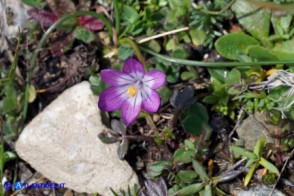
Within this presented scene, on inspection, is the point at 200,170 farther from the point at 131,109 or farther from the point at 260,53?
the point at 260,53

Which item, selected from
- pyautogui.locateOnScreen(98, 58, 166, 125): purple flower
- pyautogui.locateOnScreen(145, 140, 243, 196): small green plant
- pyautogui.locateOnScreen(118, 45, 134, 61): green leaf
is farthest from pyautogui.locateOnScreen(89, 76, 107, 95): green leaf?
pyautogui.locateOnScreen(145, 140, 243, 196): small green plant

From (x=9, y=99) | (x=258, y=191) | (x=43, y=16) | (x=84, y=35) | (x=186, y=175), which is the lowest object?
(x=258, y=191)

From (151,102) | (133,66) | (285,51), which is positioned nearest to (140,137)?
(151,102)

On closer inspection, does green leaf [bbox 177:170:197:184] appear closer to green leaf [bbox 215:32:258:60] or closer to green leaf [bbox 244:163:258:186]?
green leaf [bbox 244:163:258:186]

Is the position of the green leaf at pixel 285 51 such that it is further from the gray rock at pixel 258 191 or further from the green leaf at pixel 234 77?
the gray rock at pixel 258 191

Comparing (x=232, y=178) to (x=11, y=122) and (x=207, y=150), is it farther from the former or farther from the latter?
(x=11, y=122)

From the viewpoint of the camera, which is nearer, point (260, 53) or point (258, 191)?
point (258, 191)

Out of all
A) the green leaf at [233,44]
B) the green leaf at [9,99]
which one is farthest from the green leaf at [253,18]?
the green leaf at [9,99]
